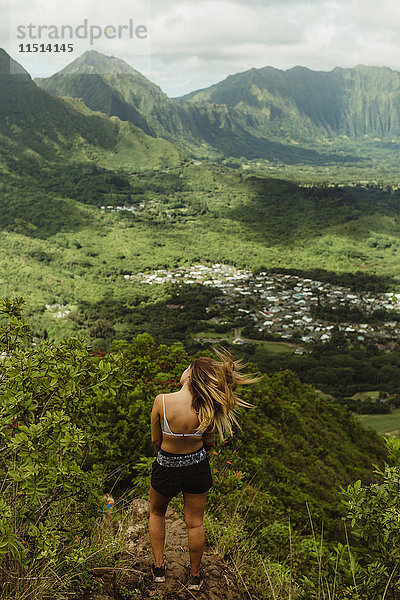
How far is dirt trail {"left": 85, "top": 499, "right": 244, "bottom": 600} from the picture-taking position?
246cm

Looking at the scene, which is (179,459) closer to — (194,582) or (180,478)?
(180,478)

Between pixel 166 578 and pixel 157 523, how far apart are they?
32cm

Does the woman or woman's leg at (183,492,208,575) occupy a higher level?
the woman

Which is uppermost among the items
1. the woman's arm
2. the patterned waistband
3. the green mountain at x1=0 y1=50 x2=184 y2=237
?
the green mountain at x1=0 y1=50 x2=184 y2=237

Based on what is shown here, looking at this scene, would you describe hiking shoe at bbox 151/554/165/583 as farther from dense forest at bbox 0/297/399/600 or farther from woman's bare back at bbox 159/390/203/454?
woman's bare back at bbox 159/390/203/454

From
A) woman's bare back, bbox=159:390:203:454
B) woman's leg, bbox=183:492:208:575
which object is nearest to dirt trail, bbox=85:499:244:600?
woman's leg, bbox=183:492:208:575

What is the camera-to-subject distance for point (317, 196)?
96625 mm

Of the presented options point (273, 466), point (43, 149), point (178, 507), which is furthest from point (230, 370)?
point (43, 149)

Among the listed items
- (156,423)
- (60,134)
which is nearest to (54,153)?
(60,134)

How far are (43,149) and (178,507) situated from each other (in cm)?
12374

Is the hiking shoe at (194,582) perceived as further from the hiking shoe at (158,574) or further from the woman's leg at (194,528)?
the hiking shoe at (158,574)

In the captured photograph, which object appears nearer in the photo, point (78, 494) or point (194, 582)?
point (78, 494)

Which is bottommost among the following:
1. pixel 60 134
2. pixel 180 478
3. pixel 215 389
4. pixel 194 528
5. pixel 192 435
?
pixel 194 528

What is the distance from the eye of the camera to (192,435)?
2.50 m
